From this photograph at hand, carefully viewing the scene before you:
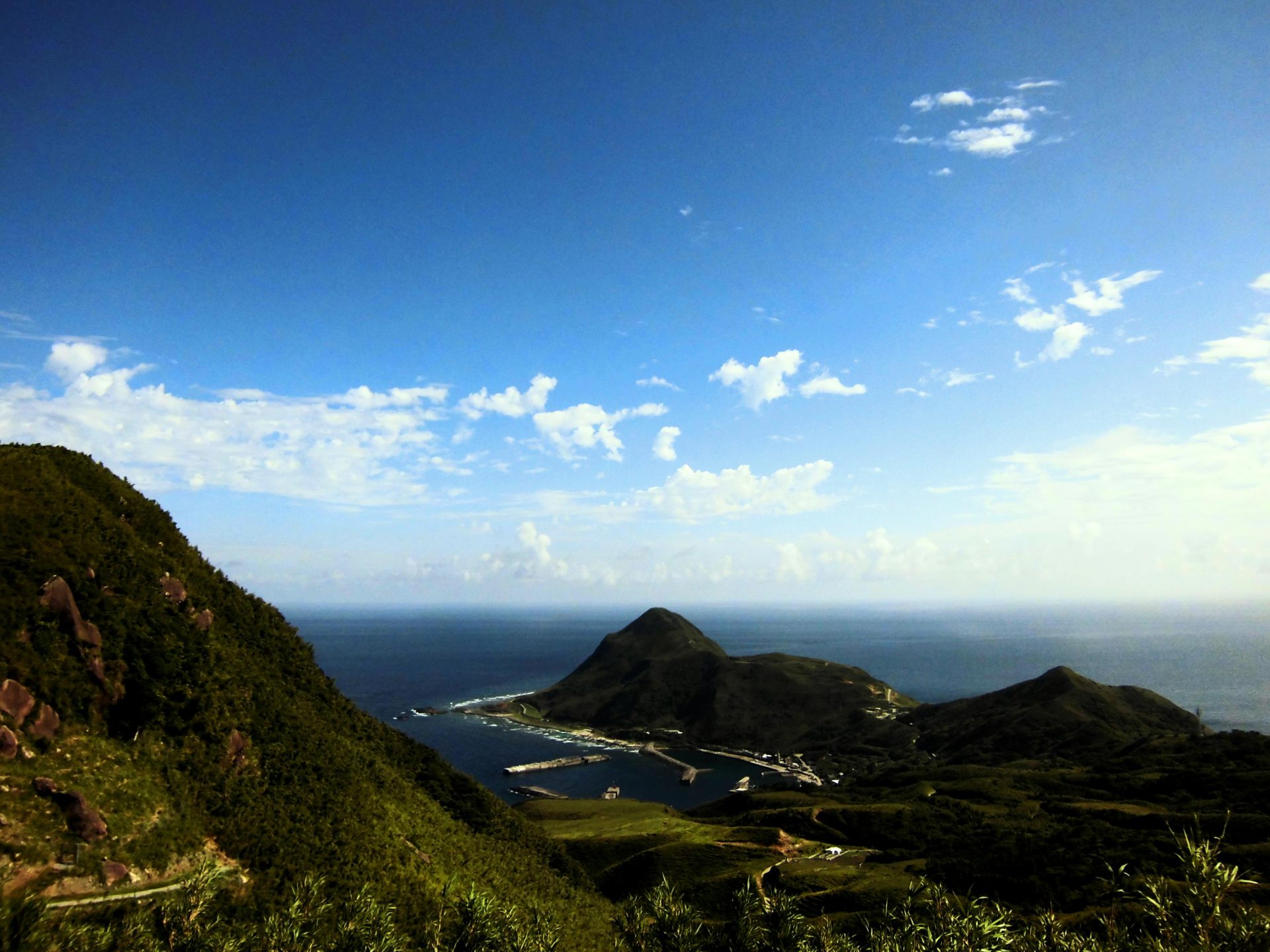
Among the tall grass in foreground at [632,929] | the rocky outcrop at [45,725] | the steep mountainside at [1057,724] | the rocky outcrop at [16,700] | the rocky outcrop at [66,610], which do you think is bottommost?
the steep mountainside at [1057,724]

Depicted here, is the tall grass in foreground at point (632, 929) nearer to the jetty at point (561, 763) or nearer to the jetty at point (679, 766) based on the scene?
the jetty at point (561, 763)

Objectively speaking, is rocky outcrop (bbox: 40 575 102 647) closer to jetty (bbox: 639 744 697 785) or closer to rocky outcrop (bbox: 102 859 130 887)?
rocky outcrop (bbox: 102 859 130 887)

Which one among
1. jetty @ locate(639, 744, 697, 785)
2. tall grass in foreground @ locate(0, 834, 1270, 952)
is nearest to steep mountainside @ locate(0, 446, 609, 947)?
tall grass in foreground @ locate(0, 834, 1270, 952)

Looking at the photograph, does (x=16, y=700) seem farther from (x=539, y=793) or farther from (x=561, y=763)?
(x=561, y=763)

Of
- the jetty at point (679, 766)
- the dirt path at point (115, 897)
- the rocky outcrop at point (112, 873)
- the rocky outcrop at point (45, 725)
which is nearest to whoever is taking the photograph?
the dirt path at point (115, 897)

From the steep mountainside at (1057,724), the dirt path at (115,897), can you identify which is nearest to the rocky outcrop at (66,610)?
the dirt path at (115,897)
